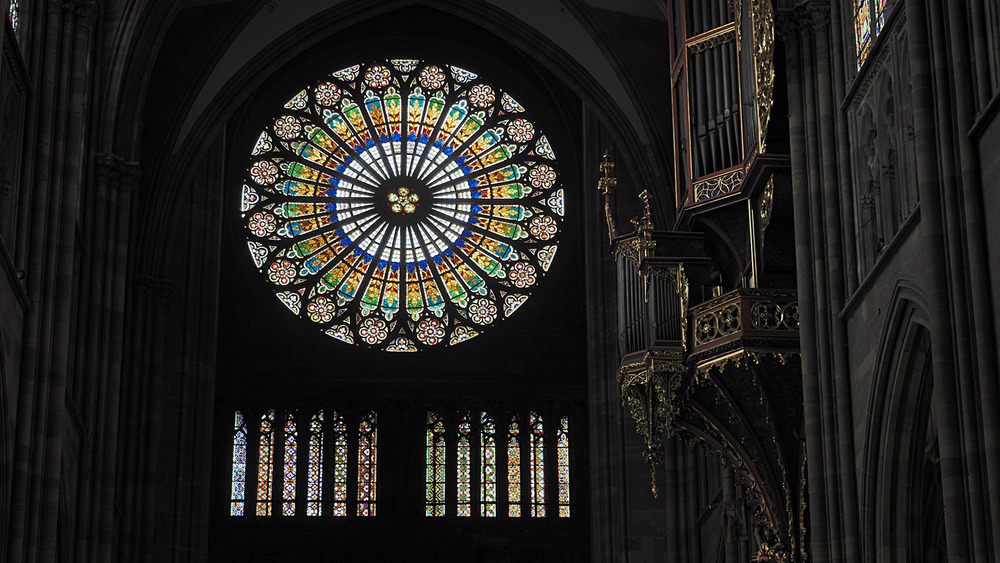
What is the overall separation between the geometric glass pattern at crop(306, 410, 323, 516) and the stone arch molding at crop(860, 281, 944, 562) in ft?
45.0

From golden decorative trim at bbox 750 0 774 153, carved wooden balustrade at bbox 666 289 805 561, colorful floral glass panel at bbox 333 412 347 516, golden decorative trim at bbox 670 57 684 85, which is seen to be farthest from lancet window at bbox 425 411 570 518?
golden decorative trim at bbox 750 0 774 153

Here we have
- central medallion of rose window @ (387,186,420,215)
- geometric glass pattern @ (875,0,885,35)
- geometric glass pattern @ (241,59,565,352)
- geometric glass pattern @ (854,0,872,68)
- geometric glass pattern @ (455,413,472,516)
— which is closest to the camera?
geometric glass pattern @ (875,0,885,35)

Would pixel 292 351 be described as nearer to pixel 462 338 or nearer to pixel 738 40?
pixel 462 338

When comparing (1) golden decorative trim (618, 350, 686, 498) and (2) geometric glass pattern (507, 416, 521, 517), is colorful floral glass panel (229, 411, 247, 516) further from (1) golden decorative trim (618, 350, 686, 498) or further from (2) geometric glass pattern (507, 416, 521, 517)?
(1) golden decorative trim (618, 350, 686, 498)

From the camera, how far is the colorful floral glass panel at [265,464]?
25781 mm

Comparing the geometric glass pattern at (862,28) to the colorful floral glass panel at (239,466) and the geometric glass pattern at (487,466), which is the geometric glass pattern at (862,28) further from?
the colorful floral glass panel at (239,466)

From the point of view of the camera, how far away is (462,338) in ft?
89.0

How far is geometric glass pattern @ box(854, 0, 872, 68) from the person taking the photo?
1401 cm

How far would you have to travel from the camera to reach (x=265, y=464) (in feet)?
85.5

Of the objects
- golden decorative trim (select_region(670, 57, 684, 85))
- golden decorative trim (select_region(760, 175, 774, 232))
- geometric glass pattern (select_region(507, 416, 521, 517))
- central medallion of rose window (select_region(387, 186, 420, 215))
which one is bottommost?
geometric glass pattern (select_region(507, 416, 521, 517))

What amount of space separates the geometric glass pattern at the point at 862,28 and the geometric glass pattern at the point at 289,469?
14.0 m

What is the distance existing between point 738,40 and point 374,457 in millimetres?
11434

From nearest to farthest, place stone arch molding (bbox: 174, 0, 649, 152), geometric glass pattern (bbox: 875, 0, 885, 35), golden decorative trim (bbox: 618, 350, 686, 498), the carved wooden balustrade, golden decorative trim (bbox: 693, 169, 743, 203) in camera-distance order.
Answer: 1. geometric glass pattern (bbox: 875, 0, 885, 35)
2. the carved wooden balustrade
3. golden decorative trim (bbox: 693, 169, 743, 203)
4. golden decorative trim (bbox: 618, 350, 686, 498)
5. stone arch molding (bbox: 174, 0, 649, 152)

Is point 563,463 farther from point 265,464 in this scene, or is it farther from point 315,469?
point 265,464
